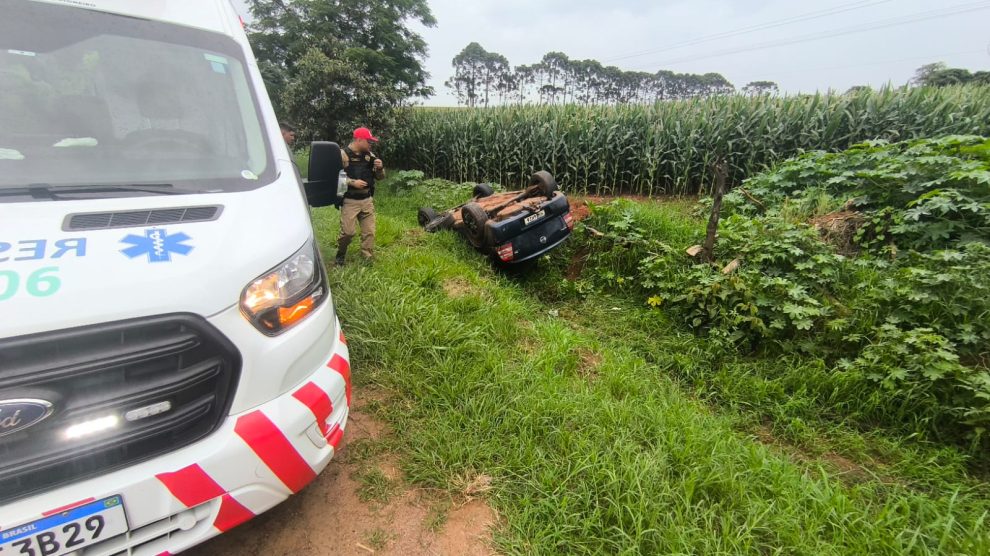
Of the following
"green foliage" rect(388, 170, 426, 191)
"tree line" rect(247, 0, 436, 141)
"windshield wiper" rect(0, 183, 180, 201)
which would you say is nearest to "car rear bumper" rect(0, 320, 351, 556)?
"windshield wiper" rect(0, 183, 180, 201)

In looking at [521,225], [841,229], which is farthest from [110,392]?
[841,229]

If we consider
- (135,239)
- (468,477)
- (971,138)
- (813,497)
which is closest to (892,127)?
(971,138)

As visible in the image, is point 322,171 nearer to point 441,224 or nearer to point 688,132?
point 441,224

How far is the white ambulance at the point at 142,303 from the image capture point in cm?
116

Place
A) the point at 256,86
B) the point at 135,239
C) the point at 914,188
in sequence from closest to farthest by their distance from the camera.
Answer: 1. the point at 135,239
2. the point at 256,86
3. the point at 914,188

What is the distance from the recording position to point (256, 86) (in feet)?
7.58

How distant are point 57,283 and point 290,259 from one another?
64 cm

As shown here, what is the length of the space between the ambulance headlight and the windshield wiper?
0.55m

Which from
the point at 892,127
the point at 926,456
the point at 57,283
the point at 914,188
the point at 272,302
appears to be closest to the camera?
the point at 57,283

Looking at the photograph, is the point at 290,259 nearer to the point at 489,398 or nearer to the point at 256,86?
the point at 256,86

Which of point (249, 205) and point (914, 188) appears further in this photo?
point (914, 188)

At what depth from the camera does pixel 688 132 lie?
8086mm

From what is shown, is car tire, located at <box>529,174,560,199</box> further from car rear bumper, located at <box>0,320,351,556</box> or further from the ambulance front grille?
the ambulance front grille

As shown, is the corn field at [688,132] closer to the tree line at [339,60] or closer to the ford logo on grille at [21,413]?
the tree line at [339,60]
